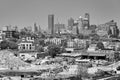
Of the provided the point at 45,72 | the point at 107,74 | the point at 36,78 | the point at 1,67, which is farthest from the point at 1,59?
the point at 107,74

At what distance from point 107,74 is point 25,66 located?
4576mm

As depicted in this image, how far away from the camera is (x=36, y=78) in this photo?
13266mm

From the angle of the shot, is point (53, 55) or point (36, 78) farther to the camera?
point (53, 55)

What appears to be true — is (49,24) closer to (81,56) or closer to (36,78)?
(81,56)

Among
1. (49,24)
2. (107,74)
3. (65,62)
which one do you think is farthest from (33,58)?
(49,24)

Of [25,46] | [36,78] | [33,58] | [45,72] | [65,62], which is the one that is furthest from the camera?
[25,46]

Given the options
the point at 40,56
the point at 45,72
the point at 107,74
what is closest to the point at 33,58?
the point at 40,56

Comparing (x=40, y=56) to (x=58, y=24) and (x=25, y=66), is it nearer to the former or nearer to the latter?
(x=25, y=66)

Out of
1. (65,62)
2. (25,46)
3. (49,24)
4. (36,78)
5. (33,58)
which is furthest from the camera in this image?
(49,24)

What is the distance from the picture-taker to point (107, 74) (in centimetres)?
1453

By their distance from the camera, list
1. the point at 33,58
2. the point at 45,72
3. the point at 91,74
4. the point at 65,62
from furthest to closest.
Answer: the point at 33,58, the point at 65,62, the point at 45,72, the point at 91,74

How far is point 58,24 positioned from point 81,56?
42.6 m

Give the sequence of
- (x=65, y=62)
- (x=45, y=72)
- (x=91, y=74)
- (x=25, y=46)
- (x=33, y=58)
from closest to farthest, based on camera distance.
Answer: (x=91, y=74), (x=45, y=72), (x=65, y=62), (x=33, y=58), (x=25, y=46)

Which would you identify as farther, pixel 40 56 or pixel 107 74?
pixel 40 56
